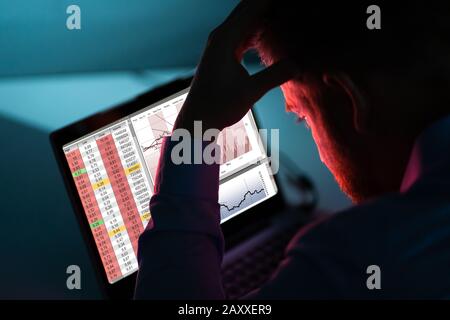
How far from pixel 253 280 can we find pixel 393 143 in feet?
1.89

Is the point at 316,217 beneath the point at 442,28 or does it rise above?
beneath

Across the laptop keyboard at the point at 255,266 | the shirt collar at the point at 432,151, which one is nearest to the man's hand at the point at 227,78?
the shirt collar at the point at 432,151

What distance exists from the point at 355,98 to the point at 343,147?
9 cm

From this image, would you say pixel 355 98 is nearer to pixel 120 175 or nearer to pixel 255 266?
pixel 120 175

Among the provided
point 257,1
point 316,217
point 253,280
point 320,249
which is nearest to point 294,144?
point 316,217

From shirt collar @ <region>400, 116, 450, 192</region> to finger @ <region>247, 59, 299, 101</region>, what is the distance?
Result: 6.8 inches

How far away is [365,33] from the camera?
606 mm

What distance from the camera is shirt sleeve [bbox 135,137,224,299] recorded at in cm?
65

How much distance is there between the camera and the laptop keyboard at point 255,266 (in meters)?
1.11

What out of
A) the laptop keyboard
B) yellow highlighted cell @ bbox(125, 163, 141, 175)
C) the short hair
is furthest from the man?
the laptop keyboard

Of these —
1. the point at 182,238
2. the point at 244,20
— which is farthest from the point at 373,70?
the point at 182,238

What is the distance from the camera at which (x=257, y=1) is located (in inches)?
27.4

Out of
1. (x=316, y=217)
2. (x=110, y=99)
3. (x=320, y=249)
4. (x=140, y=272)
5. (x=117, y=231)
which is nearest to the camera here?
(x=320, y=249)
